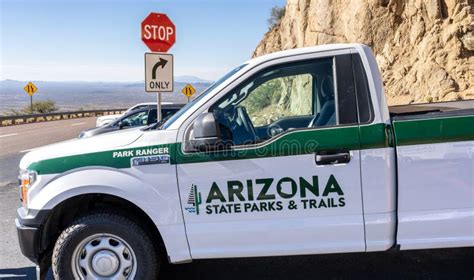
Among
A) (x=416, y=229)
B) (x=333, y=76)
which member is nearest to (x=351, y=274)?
(x=416, y=229)

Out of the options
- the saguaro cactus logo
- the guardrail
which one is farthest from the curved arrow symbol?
the guardrail

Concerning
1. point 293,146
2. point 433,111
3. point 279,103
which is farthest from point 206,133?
point 433,111

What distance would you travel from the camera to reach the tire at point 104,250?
333cm

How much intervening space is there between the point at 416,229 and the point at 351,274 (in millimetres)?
Answer: 924

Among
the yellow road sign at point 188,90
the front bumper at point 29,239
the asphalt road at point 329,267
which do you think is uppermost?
the yellow road sign at point 188,90

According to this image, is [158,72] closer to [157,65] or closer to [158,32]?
[157,65]

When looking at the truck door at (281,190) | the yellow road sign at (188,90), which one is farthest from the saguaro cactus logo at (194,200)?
the yellow road sign at (188,90)

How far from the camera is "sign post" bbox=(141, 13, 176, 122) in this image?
27.3ft

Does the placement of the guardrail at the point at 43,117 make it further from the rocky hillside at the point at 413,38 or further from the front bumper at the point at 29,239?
the front bumper at the point at 29,239

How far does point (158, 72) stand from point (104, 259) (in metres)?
5.60

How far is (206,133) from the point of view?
3.09m

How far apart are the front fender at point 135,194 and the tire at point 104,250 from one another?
200 millimetres

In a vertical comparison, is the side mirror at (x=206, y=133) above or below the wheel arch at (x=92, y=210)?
above

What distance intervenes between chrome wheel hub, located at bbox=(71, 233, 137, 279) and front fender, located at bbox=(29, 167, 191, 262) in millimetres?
349
